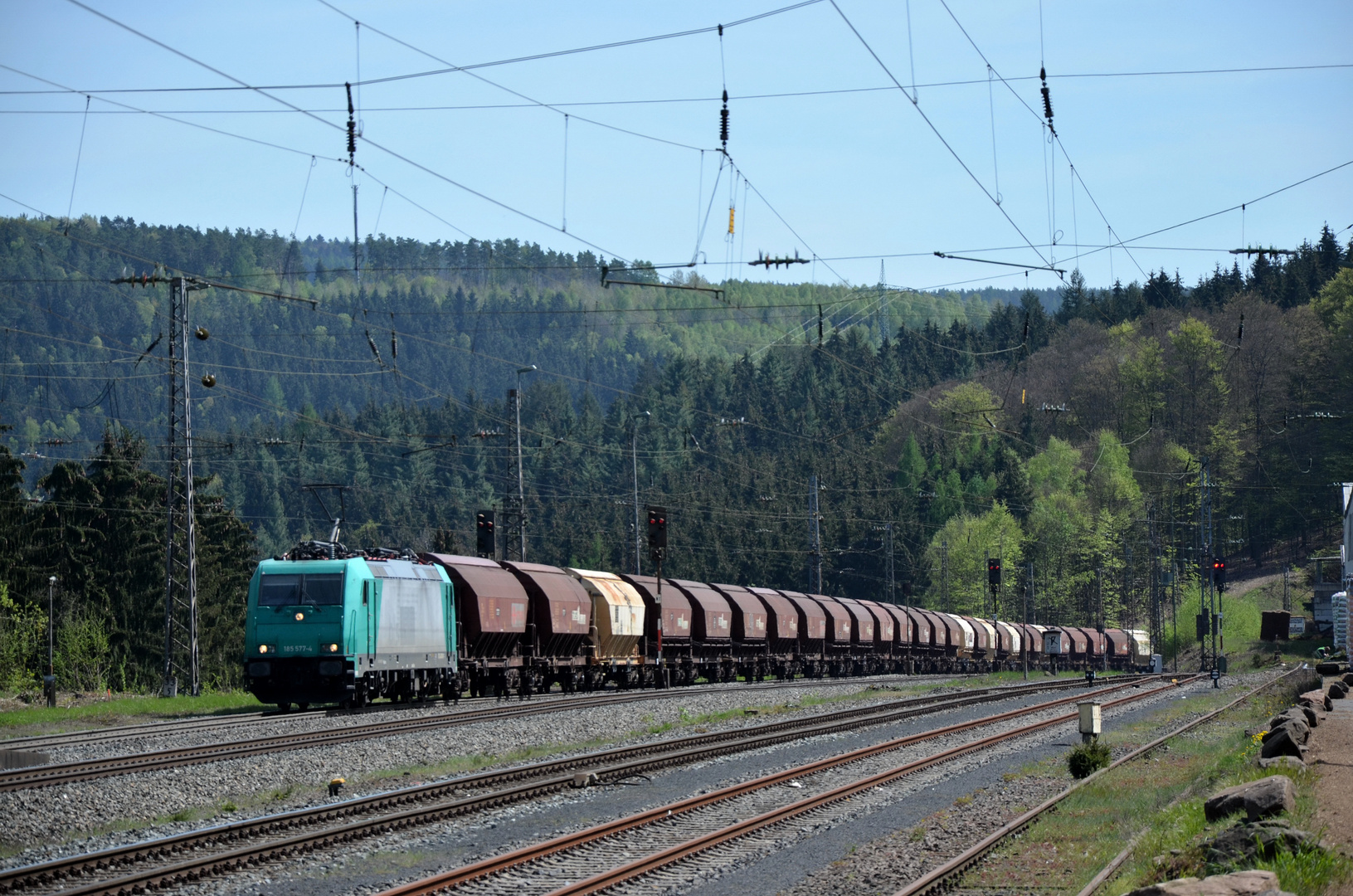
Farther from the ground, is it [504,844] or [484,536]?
[484,536]

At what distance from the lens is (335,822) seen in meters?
15.8

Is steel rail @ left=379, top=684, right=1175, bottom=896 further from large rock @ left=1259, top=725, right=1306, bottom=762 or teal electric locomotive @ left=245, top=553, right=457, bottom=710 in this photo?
teal electric locomotive @ left=245, top=553, right=457, bottom=710

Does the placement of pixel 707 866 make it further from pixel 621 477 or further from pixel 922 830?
pixel 621 477

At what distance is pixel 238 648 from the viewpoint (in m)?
80.2

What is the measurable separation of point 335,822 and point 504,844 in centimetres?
242

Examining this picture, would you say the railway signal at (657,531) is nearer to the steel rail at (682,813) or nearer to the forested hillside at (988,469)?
the steel rail at (682,813)

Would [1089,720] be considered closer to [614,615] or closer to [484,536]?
[614,615]

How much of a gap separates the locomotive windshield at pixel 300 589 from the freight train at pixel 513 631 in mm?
29

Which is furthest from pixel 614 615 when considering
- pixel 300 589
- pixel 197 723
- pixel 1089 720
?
pixel 1089 720

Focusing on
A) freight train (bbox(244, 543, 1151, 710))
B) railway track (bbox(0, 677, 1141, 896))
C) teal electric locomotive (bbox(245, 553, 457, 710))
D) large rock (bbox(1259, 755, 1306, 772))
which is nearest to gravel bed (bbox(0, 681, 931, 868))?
railway track (bbox(0, 677, 1141, 896))

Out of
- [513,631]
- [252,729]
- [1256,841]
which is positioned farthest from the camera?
[513,631]

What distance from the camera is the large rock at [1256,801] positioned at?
1247 centimetres

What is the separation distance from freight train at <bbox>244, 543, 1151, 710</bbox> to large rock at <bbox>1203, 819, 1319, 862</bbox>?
22.6 metres

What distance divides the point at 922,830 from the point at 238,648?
7145cm
